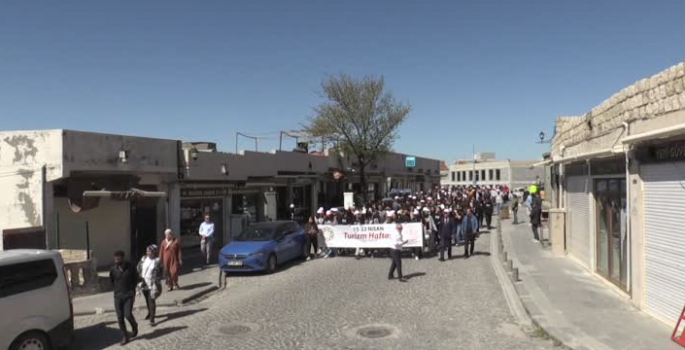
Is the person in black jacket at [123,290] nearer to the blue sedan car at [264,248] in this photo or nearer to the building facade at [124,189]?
the building facade at [124,189]

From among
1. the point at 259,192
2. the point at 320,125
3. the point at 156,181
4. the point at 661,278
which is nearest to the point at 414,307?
the point at 661,278

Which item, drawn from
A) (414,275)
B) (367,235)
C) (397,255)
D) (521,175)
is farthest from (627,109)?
(521,175)

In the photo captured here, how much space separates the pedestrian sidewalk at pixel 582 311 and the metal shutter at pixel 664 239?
41 centimetres

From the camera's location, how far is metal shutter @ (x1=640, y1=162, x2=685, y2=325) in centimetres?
897

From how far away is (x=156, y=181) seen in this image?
2016 cm

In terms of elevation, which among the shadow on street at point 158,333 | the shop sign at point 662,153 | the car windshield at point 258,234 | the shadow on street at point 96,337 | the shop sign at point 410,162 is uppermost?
the shop sign at point 410,162

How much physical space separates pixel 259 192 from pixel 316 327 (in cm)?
1854

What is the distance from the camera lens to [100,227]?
18172 mm

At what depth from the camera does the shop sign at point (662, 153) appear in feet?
29.2

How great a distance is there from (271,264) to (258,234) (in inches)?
53.8

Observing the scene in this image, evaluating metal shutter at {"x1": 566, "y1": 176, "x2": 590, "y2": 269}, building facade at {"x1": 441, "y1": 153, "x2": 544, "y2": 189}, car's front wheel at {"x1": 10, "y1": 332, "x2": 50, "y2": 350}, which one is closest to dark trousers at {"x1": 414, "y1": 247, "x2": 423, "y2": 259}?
metal shutter at {"x1": 566, "y1": 176, "x2": 590, "y2": 269}

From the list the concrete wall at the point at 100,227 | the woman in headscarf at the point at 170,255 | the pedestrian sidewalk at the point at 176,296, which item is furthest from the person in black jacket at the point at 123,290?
the concrete wall at the point at 100,227

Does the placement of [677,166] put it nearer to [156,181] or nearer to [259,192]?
[156,181]

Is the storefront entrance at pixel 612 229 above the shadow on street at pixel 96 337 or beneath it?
above
